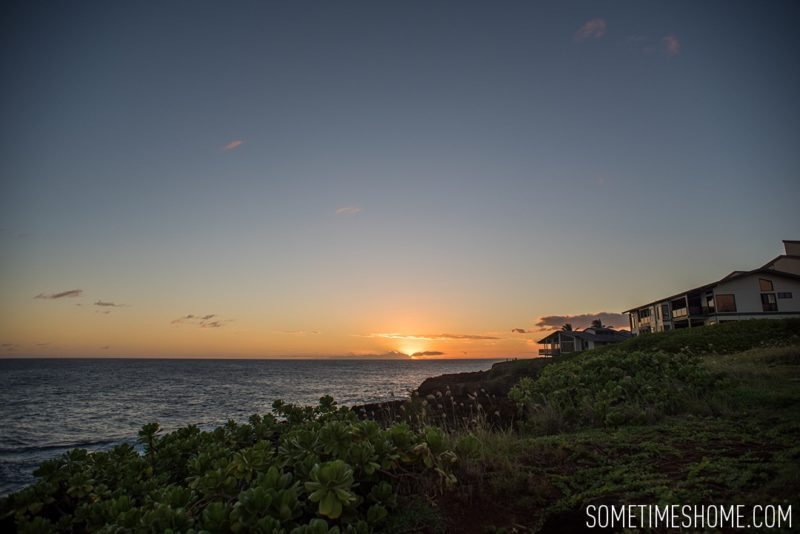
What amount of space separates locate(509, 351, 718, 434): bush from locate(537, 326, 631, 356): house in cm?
4777

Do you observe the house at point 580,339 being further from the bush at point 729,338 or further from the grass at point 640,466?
the grass at point 640,466

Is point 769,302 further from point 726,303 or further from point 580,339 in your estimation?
point 580,339

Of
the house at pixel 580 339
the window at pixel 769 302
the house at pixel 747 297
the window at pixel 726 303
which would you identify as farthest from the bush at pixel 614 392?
the house at pixel 580 339

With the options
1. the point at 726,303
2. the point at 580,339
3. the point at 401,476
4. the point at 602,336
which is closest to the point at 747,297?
the point at 726,303

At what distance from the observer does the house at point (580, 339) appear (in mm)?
57844

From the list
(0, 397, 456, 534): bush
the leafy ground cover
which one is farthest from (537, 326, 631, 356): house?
(0, 397, 456, 534): bush

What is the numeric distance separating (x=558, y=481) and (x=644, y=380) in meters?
7.09

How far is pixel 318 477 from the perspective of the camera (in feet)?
11.1

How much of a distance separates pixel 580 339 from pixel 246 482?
209 ft

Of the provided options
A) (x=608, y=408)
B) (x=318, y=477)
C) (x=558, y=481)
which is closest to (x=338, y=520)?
(x=318, y=477)

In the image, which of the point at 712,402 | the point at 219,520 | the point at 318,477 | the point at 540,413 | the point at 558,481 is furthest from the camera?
the point at 540,413

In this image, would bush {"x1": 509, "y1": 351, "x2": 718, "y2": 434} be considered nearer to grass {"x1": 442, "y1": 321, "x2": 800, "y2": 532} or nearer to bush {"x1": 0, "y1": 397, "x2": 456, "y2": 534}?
grass {"x1": 442, "y1": 321, "x2": 800, "y2": 532}

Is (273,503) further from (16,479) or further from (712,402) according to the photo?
(16,479)

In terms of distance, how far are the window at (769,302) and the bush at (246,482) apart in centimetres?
5456
